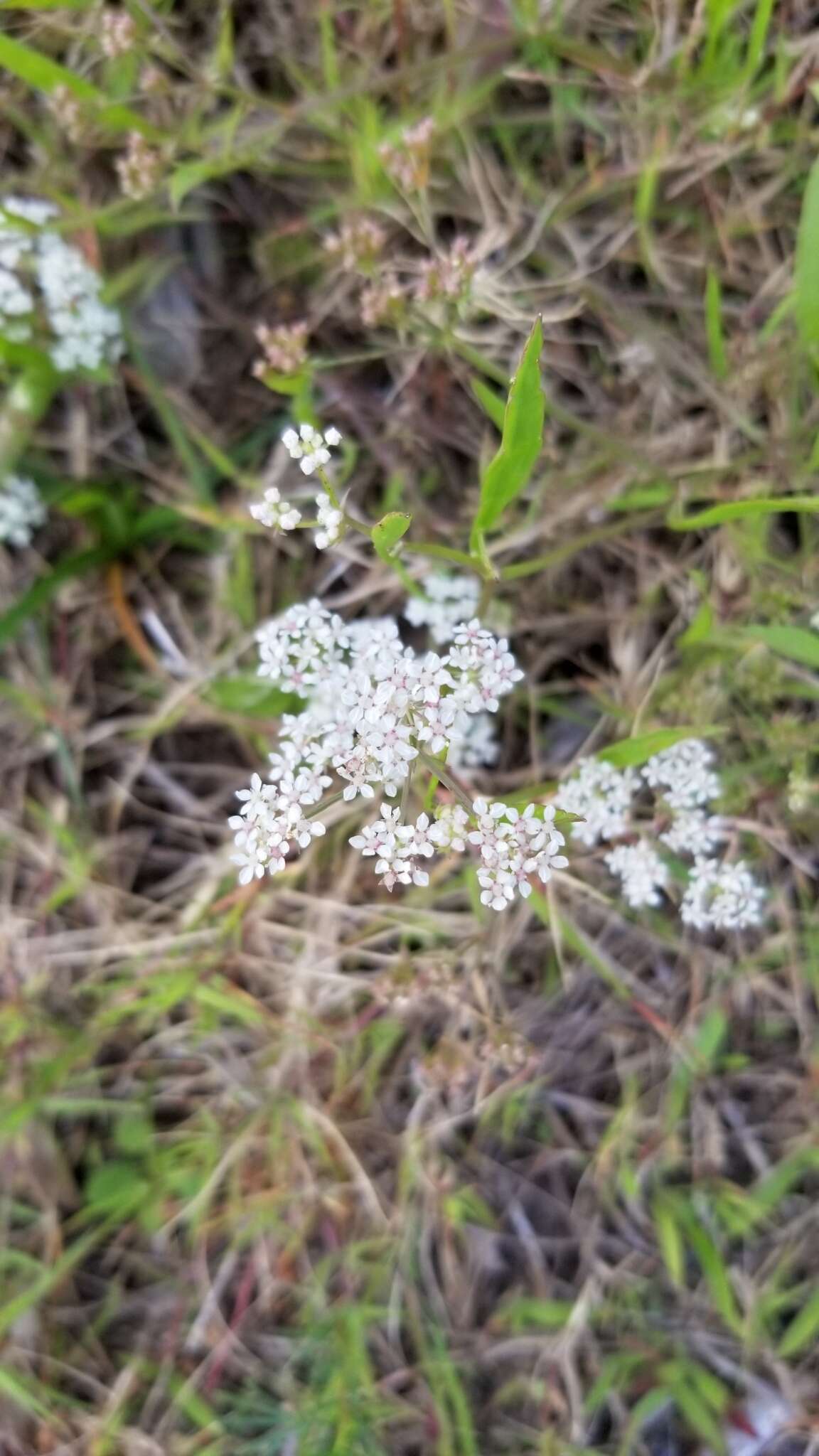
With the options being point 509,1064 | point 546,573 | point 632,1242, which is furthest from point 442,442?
point 632,1242

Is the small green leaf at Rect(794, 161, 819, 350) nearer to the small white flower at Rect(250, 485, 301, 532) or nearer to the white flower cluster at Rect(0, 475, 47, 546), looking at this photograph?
the small white flower at Rect(250, 485, 301, 532)

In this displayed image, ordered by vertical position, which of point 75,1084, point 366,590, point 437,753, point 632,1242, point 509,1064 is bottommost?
point 632,1242

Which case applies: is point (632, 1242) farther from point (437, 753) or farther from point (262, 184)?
point (262, 184)

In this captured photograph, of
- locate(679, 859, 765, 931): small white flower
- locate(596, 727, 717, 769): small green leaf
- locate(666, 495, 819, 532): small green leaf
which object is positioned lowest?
locate(679, 859, 765, 931): small white flower

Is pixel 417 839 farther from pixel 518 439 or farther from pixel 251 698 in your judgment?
pixel 251 698

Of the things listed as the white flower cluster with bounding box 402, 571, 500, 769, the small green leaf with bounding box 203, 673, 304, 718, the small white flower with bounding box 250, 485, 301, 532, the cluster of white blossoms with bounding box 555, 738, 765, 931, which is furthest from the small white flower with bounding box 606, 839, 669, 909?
the small white flower with bounding box 250, 485, 301, 532

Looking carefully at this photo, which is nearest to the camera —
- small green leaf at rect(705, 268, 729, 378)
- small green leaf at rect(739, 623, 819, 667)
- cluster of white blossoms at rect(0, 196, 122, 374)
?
small green leaf at rect(739, 623, 819, 667)
